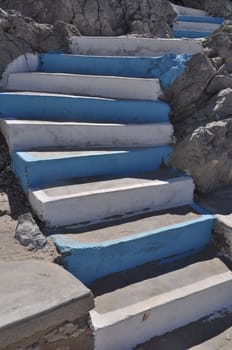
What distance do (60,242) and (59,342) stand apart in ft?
2.23

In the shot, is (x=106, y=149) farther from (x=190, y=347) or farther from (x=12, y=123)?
(x=190, y=347)

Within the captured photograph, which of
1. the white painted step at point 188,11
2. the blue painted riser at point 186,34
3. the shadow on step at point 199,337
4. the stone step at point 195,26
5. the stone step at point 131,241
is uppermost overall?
the white painted step at point 188,11

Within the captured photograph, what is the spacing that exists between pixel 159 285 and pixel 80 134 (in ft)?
4.96

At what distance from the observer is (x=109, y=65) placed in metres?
4.41

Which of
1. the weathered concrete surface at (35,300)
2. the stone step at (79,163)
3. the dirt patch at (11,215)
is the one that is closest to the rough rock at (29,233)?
the dirt patch at (11,215)

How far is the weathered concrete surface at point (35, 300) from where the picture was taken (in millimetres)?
2121

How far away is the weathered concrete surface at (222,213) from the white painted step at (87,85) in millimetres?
1158

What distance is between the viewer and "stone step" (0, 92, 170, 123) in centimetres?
381

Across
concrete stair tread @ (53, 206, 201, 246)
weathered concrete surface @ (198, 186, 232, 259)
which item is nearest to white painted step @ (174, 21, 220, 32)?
weathered concrete surface @ (198, 186, 232, 259)

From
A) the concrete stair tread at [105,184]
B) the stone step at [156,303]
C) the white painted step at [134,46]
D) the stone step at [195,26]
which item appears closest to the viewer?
the stone step at [156,303]

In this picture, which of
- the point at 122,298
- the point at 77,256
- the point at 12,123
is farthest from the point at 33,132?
the point at 122,298

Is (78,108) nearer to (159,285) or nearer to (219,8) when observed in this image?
(159,285)

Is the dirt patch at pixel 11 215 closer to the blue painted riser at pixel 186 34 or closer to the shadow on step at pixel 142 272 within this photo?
the shadow on step at pixel 142 272

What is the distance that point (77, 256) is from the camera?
279 cm
